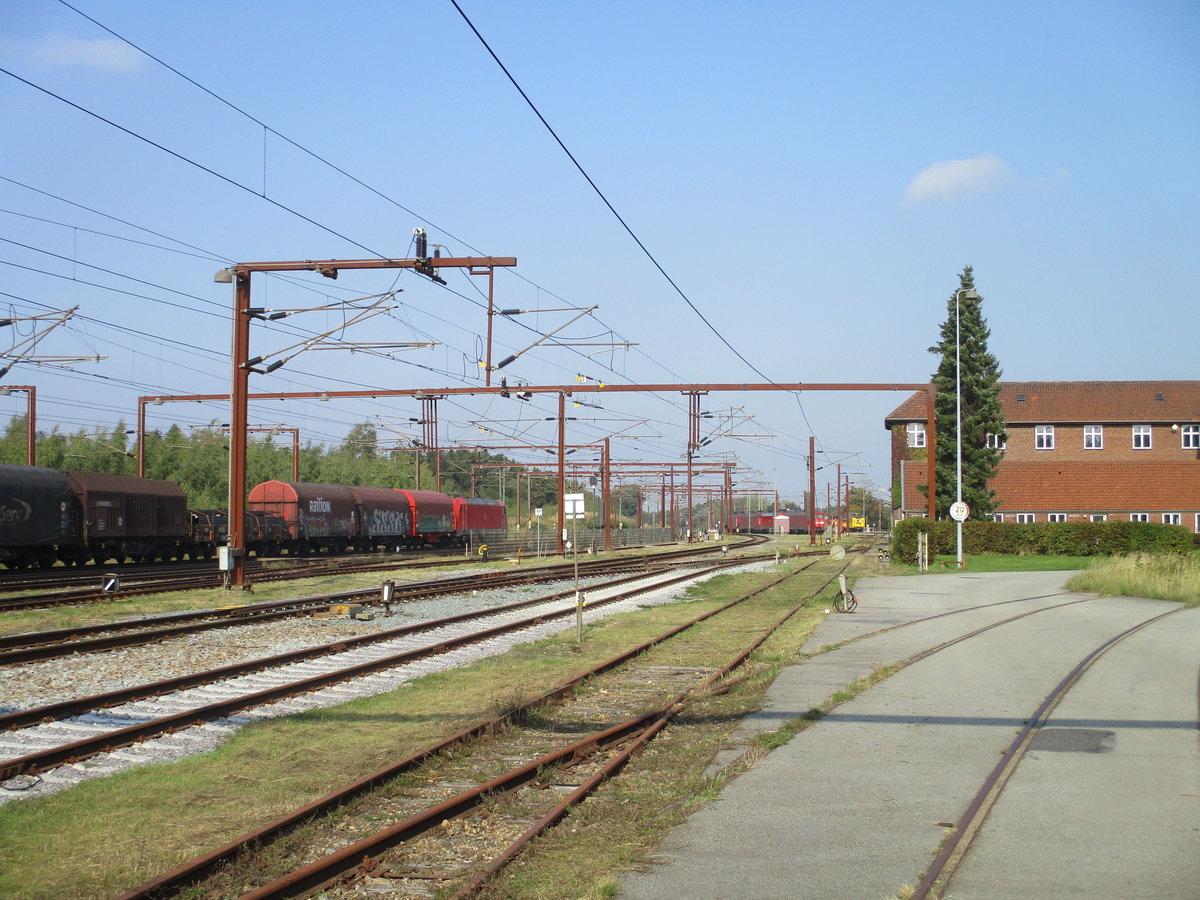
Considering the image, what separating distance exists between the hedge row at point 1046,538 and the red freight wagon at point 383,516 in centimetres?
2571

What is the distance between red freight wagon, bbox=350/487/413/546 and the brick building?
28835 millimetres

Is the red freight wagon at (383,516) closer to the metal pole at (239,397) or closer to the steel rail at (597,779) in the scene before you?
the metal pole at (239,397)

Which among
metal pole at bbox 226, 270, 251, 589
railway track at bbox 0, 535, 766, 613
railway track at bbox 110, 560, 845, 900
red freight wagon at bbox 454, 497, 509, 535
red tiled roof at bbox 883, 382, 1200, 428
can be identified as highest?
red tiled roof at bbox 883, 382, 1200, 428

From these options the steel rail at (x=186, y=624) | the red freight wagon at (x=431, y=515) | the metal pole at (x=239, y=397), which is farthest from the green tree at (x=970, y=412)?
the metal pole at (x=239, y=397)

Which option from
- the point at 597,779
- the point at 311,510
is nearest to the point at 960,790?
the point at 597,779

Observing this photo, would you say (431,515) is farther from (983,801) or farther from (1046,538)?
(983,801)

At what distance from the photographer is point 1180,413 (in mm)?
70688

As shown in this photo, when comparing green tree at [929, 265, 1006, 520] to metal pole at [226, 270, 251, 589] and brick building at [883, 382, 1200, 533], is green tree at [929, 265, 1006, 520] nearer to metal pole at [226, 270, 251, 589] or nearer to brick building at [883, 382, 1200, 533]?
brick building at [883, 382, 1200, 533]

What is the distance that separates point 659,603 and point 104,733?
18034 millimetres

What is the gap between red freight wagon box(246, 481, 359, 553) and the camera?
1845 inches

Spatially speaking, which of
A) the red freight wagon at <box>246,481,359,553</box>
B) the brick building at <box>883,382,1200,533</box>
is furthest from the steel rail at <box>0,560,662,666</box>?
the brick building at <box>883,382,1200,533</box>

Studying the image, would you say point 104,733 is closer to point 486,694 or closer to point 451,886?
point 486,694

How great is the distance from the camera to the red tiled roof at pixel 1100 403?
70938 mm

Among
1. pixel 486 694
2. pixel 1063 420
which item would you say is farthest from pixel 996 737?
pixel 1063 420
